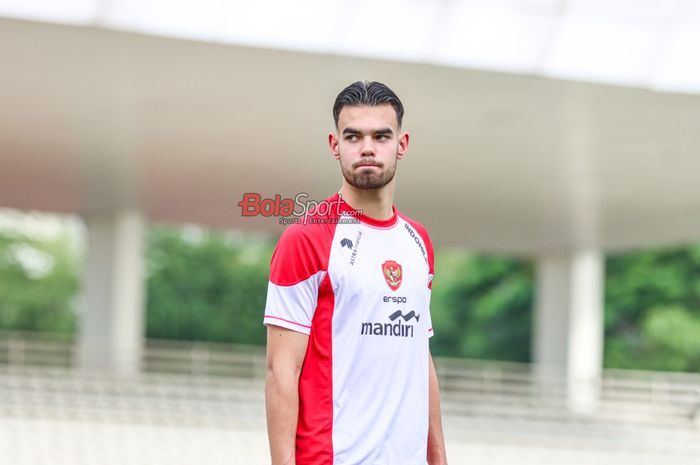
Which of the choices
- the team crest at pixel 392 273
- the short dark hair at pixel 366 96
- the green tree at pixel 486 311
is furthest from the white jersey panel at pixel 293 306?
the green tree at pixel 486 311

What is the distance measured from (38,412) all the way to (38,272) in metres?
37.1

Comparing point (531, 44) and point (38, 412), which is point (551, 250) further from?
point (531, 44)

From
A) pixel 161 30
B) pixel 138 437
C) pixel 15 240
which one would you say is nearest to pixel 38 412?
pixel 138 437

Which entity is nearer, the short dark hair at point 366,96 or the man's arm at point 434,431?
the short dark hair at point 366,96

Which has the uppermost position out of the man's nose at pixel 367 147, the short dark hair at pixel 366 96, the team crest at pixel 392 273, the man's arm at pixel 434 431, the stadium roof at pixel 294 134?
the stadium roof at pixel 294 134

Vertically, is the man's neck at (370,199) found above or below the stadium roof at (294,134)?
below

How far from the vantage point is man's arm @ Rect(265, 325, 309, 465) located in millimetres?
2854

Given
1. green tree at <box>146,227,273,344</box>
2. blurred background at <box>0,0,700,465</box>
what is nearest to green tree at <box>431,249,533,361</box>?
green tree at <box>146,227,273,344</box>

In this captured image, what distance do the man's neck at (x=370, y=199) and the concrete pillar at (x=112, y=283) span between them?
24861mm

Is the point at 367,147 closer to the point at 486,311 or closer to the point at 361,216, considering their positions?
the point at 361,216

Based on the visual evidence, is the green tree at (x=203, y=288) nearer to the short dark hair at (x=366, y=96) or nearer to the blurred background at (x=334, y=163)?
the blurred background at (x=334, y=163)

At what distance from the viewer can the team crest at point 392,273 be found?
3.00 m

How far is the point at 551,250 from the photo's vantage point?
33531 millimetres

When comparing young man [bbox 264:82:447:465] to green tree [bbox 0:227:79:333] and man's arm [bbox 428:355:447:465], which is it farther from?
green tree [bbox 0:227:79:333]
